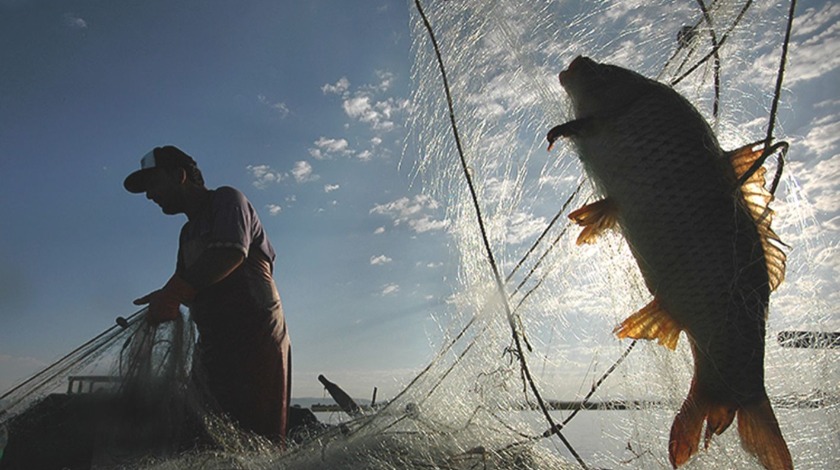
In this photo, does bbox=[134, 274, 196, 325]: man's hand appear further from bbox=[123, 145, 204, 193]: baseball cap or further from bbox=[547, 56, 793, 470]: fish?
bbox=[547, 56, 793, 470]: fish

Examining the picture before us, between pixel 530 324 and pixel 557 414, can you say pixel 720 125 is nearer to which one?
pixel 530 324

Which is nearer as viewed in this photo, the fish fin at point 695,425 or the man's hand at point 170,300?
the fish fin at point 695,425

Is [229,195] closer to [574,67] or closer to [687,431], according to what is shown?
[574,67]

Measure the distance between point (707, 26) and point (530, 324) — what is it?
5.83 ft

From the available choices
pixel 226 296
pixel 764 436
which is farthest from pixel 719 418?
pixel 226 296

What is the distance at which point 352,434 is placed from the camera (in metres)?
2.68


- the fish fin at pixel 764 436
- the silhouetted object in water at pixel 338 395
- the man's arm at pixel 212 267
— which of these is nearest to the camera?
the fish fin at pixel 764 436

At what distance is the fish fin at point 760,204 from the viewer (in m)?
1.85

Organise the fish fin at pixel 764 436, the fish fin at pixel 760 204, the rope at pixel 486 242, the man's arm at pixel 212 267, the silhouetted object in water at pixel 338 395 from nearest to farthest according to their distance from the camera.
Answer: the fish fin at pixel 764 436
the fish fin at pixel 760 204
the rope at pixel 486 242
the man's arm at pixel 212 267
the silhouetted object in water at pixel 338 395

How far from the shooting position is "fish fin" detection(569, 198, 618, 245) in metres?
1.98

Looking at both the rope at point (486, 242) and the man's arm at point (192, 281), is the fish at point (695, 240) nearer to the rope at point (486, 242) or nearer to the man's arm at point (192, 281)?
the rope at point (486, 242)

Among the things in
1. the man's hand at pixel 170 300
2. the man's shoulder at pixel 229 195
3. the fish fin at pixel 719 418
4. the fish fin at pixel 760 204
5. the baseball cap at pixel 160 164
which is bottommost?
the fish fin at pixel 719 418

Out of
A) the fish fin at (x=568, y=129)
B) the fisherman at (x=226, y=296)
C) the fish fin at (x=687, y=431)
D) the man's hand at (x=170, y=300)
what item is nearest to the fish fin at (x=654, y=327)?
the fish fin at (x=687, y=431)

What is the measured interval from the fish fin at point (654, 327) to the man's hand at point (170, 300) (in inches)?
79.7
